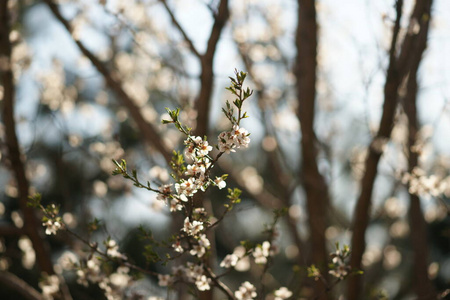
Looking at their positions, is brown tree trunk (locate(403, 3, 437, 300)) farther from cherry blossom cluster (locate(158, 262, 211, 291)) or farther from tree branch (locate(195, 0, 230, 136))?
cherry blossom cluster (locate(158, 262, 211, 291))

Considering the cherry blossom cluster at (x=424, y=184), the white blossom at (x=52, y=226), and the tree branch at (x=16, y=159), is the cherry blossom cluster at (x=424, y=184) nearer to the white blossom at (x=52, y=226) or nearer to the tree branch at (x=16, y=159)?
the white blossom at (x=52, y=226)

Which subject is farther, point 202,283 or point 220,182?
point 202,283

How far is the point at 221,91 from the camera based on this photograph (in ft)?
17.3

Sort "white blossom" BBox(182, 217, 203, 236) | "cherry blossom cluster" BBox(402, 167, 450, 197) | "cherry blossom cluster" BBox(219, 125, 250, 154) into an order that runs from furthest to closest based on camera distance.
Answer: "cherry blossom cluster" BBox(402, 167, 450, 197) → "white blossom" BBox(182, 217, 203, 236) → "cherry blossom cluster" BBox(219, 125, 250, 154)

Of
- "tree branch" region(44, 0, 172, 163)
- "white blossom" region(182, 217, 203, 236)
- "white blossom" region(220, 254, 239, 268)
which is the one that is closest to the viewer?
"white blossom" region(182, 217, 203, 236)

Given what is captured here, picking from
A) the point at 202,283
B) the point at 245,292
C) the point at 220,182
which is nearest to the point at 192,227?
the point at 220,182

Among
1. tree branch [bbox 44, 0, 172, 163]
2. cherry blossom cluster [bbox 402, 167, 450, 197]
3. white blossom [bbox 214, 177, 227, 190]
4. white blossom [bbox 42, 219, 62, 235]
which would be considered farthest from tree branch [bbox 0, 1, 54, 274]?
cherry blossom cluster [bbox 402, 167, 450, 197]

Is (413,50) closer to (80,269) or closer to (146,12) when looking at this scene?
(80,269)

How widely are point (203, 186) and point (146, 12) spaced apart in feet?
10.6

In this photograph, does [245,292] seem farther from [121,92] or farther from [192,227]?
[121,92]

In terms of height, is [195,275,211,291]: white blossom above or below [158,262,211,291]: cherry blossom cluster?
below

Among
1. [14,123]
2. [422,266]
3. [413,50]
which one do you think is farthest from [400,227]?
[14,123]

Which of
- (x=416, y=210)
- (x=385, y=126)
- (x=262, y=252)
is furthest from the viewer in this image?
(x=416, y=210)

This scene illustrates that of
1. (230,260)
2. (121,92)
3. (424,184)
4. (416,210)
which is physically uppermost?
(121,92)
